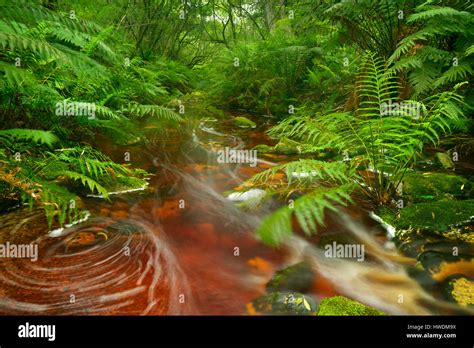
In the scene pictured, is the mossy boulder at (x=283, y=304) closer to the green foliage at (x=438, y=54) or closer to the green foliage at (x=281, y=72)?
the green foliage at (x=438, y=54)

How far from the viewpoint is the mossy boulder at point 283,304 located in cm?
158

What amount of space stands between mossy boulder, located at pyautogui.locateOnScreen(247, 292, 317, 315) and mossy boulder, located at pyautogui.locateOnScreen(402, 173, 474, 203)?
1.43 meters

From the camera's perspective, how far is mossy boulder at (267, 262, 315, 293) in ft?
5.85

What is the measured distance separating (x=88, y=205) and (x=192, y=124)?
4.25 meters

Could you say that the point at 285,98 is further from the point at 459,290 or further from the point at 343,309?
the point at 343,309

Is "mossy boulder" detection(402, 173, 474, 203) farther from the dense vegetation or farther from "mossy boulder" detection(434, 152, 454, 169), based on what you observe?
"mossy boulder" detection(434, 152, 454, 169)

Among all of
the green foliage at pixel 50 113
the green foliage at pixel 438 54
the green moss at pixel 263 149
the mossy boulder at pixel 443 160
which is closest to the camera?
the green foliage at pixel 50 113

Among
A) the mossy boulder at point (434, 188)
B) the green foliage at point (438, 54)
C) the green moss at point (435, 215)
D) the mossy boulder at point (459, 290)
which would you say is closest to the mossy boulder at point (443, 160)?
the mossy boulder at point (434, 188)

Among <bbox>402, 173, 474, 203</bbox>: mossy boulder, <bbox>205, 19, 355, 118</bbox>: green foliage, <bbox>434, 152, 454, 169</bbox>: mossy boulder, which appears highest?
<bbox>205, 19, 355, 118</bbox>: green foliage

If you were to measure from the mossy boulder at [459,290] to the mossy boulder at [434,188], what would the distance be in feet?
2.96

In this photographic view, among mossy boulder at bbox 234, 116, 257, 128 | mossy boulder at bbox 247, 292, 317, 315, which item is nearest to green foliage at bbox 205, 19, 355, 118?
mossy boulder at bbox 234, 116, 257, 128

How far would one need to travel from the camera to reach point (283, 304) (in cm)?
161

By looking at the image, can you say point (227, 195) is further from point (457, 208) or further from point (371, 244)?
point (457, 208)
